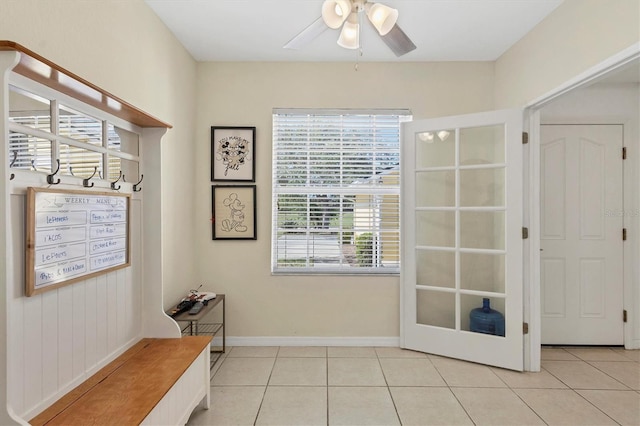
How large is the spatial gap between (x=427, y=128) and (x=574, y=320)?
2.32m

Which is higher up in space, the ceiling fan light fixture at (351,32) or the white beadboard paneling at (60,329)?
the ceiling fan light fixture at (351,32)

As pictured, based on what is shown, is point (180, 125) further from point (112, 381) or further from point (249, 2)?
point (112, 381)

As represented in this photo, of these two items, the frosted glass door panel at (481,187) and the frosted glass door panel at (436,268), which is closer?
the frosted glass door panel at (481,187)

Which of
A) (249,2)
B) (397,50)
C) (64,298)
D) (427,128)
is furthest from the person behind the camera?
(427,128)

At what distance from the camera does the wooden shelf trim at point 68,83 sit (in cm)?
105

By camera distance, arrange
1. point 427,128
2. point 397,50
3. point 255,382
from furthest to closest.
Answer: point 427,128
point 255,382
point 397,50

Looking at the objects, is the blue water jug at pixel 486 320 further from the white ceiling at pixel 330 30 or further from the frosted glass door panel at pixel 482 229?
the white ceiling at pixel 330 30

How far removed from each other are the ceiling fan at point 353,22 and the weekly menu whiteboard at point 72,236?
A: 1397 millimetres

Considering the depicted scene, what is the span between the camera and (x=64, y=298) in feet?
4.61

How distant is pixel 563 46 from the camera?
225 cm

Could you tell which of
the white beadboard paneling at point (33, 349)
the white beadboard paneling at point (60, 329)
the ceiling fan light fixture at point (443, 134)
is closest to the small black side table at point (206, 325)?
the white beadboard paneling at point (60, 329)

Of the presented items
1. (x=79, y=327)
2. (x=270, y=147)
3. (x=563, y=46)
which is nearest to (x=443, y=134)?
(x=563, y=46)

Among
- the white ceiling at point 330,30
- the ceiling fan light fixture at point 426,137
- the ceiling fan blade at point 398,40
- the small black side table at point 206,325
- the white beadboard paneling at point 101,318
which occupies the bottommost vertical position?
the small black side table at point 206,325

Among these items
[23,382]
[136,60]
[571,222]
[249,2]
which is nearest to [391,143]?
[249,2]
